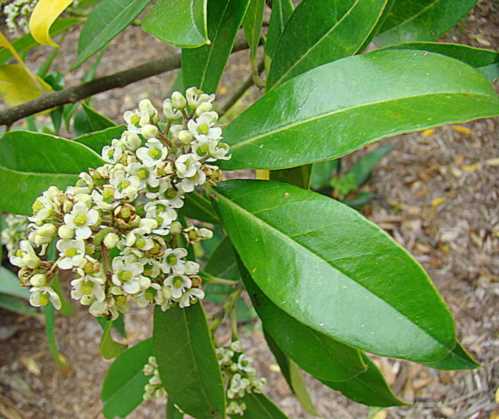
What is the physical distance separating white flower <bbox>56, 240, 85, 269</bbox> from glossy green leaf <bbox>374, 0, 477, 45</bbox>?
0.67 meters

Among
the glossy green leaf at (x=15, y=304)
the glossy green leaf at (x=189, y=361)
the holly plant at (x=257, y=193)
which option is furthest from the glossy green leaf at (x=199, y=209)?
the glossy green leaf at (x=15, y=304)

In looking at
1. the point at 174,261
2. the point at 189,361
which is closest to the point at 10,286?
the point at 189,361

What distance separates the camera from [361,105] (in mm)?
736

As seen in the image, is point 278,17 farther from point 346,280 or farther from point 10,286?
point 10,286

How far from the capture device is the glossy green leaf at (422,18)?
42.4 inches

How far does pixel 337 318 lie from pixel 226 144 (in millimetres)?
265

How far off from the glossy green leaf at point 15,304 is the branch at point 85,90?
149 cm

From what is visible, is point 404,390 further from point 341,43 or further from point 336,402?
point 341,43

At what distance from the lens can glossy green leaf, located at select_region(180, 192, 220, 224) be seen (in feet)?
3.28

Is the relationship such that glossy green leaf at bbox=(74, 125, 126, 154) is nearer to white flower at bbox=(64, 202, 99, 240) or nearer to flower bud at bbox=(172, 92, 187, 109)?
flower bud at bbox=(172, 92, 187, 109)

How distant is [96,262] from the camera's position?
0.69 m

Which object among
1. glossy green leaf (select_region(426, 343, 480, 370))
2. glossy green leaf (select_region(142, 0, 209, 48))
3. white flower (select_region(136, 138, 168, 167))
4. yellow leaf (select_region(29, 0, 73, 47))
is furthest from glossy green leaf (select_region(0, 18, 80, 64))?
glossy green leaf (select_region(426, 343, 480, 370))

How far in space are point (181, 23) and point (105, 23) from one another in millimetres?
252

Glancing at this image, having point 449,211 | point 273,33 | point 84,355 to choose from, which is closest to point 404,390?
point 449,211
